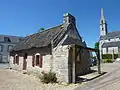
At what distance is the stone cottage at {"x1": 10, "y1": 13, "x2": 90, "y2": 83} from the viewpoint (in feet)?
36.7

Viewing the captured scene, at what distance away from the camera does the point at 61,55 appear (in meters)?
11.9

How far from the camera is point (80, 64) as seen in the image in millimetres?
14672

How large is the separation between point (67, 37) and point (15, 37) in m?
36.6

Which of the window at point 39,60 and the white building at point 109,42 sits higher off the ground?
the white building at point 109,42

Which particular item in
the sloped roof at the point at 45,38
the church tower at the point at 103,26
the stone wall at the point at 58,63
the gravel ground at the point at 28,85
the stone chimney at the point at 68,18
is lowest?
the gravel ground at the point at 28,85

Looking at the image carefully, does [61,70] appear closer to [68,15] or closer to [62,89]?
[62,89]

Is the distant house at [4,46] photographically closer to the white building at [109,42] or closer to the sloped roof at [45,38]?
the sloped roof at [45,38]

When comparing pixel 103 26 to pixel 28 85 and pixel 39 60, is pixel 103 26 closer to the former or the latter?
pixel 39 60

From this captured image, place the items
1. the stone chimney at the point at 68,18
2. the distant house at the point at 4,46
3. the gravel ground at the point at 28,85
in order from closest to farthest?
the gravel ground at the point at 28,85 → the stone chimney at the point at 68,18 → the distant house at the point at 4,46

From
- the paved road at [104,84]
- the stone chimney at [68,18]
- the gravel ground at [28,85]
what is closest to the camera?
the paved road at [104,84]

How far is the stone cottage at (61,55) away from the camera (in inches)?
440

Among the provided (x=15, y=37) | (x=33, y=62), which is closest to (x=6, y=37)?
(x=15, y=37)

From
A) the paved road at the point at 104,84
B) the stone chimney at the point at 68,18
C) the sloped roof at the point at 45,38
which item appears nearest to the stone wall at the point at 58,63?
the sloped roof at the point at 45,38

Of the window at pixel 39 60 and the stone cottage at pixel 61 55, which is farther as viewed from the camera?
the window at pixel 39 60
